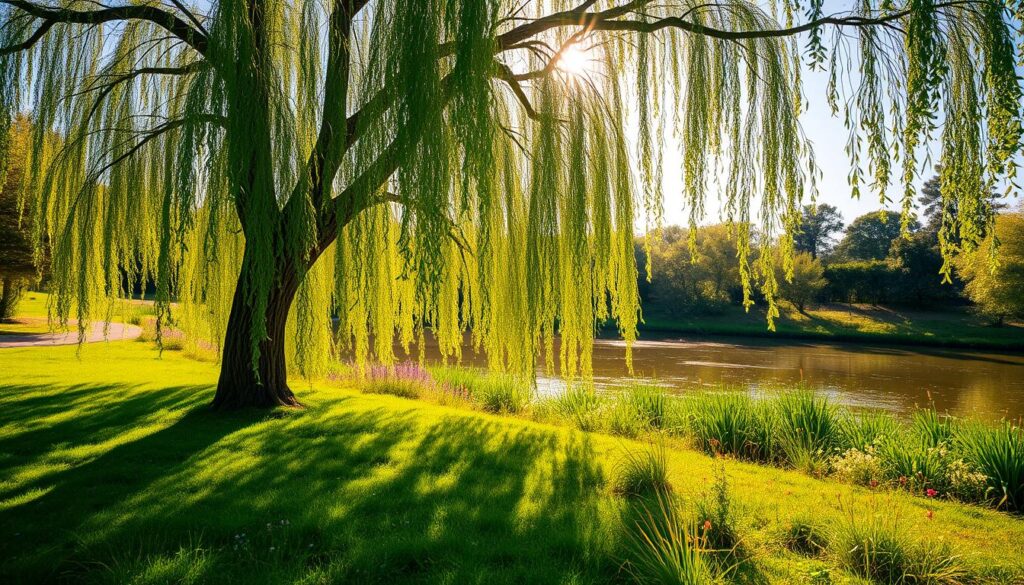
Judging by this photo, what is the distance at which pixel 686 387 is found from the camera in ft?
43.2

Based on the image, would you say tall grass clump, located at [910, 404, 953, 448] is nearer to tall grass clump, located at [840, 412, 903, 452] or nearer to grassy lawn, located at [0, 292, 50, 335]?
tall grass clump, located at [840, 412, 903, 452]

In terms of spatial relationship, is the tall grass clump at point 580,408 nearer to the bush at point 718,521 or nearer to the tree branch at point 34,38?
the bush at point 718,521

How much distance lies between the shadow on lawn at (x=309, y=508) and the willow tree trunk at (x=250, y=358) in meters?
0.41

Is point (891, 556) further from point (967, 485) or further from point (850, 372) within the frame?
point (850, 372)

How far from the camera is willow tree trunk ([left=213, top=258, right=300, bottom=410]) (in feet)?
A: 17.3

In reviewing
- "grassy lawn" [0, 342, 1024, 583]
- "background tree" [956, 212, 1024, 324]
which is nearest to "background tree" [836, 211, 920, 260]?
"background tree" [956, 212, 1024, 324]

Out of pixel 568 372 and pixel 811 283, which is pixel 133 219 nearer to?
pixel 568 372

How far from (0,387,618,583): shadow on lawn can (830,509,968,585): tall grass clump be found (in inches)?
52.0

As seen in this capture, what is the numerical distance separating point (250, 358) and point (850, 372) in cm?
1836

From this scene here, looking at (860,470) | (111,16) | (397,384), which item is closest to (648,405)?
(860,470)

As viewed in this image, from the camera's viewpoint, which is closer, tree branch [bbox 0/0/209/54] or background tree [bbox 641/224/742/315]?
tree branch [bbox 0/0/209/54]

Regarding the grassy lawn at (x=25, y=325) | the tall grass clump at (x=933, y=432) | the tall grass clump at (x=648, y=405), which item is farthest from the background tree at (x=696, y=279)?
the grassy lawn at (x=25, y=325)

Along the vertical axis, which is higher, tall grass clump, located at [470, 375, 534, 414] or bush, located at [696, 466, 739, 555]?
bush, located at [696, 466, 739, 555]

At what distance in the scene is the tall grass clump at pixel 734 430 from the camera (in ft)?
18.7
